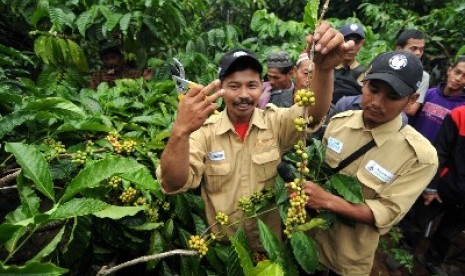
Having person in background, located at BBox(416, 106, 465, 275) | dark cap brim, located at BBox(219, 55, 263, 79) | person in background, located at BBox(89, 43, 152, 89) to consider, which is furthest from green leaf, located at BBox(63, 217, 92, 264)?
person in background, located at BBox(416, 106, 465, 275)

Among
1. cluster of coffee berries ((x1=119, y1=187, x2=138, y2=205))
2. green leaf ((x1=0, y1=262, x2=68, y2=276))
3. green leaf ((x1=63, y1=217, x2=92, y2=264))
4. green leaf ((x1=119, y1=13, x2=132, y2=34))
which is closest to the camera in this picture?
green leaf ((x1=0, y1=262, x2=68, y2=276))

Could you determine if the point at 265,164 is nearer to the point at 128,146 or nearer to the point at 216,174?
the point at 216,174

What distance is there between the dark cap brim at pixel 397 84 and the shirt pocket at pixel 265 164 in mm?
626

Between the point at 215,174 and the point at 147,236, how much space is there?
48 cm

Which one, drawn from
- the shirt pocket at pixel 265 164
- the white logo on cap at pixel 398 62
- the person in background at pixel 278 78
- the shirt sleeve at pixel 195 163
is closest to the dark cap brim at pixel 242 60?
the shirt sleeve at pixel 195 163

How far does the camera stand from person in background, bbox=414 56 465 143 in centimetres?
313

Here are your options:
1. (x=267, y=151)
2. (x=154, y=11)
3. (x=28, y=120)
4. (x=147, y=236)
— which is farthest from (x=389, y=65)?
(x=154, y=11)

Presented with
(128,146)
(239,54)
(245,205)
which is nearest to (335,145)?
(245,205)

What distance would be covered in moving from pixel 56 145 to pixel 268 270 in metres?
1.26

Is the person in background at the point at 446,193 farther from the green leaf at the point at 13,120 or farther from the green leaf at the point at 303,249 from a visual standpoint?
the green leaf at the point at 13,120

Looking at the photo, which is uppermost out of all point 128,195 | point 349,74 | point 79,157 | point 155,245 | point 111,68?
point 79,157

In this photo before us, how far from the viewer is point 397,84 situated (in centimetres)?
169

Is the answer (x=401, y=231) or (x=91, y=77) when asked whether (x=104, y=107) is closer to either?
(x=91, y=77)

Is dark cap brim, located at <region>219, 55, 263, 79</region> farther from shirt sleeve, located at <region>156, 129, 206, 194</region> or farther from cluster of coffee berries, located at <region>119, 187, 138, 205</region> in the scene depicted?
cluster of coffee berries, located at <region>119, 187, 138, 205</region>
